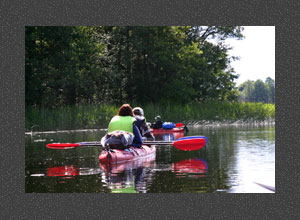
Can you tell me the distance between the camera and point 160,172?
419 inches

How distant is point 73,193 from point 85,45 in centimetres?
2479

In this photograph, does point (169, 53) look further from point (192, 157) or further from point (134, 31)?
point (192, 157)

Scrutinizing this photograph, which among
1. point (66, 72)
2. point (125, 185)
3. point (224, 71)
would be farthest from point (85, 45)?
point (125, 185)

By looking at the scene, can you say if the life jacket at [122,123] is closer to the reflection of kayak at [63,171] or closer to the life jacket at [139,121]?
the life jacket at [139,121]

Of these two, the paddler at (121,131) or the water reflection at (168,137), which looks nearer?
the paddler at (121,131)

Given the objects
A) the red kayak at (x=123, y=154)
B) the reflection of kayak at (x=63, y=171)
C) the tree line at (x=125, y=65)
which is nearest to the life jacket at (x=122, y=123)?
the red kayak at (x=123, y=154)

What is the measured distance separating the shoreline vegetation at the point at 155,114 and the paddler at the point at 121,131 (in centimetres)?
1341

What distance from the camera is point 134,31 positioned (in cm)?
3878

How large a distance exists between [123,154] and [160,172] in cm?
194

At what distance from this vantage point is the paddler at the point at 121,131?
40.3 feet

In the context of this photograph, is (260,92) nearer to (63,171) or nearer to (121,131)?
(121,131)

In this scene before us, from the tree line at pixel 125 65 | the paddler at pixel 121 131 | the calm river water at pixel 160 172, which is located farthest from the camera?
the tree line at pixel 125 65

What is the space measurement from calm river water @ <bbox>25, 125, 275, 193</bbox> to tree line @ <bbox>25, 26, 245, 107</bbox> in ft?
49.1

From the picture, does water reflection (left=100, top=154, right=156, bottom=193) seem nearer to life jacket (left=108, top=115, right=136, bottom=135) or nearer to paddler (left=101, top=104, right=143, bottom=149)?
paddler (left=101, top=104, right=143, bottom=149)
